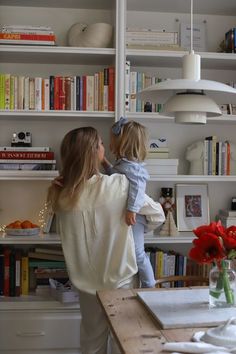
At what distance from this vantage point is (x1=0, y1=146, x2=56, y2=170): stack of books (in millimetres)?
2982

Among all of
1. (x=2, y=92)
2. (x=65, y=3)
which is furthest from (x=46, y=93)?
(x=65, y=3)

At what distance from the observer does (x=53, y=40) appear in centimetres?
294

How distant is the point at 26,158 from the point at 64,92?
46 cm

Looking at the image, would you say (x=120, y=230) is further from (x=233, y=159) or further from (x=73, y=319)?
(x=233, y=159)

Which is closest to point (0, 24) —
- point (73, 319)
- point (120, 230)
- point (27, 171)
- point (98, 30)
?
point (98, 30)

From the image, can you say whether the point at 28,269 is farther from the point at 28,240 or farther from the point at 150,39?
the point at 150,39

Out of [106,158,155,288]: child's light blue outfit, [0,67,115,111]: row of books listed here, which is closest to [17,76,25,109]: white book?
[0,67,115,111]: row of books

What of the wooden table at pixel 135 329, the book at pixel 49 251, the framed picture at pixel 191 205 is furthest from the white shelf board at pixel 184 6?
the wooden table at pixel 135 329

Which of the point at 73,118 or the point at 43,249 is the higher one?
the point at 73,118

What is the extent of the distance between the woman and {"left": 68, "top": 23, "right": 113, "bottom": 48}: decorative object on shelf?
84 cm

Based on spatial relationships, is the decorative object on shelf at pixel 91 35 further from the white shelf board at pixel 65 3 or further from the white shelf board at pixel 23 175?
the white shelf board at pixel 23 175

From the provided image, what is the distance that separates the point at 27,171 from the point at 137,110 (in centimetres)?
76

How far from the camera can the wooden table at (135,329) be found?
142cm

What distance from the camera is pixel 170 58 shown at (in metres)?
3.06
